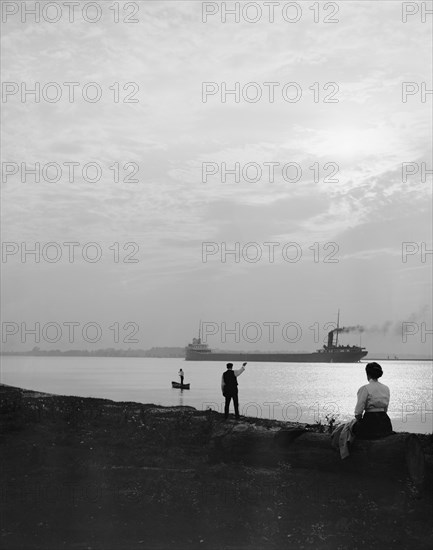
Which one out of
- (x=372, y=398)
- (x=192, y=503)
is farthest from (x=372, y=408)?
(x=192, y=503)

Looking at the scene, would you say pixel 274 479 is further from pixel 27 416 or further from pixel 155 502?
pixel 27 416

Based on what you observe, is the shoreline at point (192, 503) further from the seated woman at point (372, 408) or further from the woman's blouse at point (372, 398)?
the woman's blouse at point (372, 398)

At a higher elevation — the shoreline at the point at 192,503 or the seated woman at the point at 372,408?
the seated woman at the point at 372,408

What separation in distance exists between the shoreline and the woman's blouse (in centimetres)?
→ 139

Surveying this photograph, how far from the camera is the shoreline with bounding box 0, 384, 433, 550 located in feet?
33.3

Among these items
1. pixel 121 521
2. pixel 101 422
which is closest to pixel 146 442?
pixel 101 422

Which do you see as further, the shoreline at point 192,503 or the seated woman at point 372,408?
the seated woman at point 372,408

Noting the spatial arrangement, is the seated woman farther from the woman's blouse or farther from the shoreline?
the shoreline

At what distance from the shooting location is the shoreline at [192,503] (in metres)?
10.1

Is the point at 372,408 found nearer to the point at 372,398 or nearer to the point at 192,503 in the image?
the point at 372,398

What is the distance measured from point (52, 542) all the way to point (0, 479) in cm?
394

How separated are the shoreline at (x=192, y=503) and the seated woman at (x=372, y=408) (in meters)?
0.86

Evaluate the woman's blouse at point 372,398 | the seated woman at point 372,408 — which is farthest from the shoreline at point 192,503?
the woman's blouse at point 372,398

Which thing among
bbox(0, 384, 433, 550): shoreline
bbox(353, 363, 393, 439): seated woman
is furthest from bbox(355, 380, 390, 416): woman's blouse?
bbox(0, 384, 433, 550): shoreline
